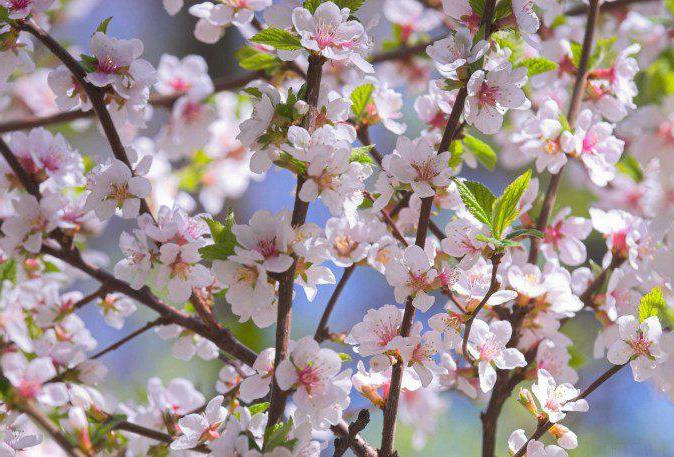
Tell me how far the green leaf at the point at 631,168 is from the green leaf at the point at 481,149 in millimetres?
352

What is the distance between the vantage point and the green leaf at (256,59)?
94 cm

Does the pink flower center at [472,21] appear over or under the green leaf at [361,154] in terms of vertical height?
over

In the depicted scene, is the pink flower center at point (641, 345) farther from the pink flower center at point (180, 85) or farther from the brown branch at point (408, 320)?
Result: the pink flower center at point (180, 85)

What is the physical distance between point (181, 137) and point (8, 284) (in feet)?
1.74

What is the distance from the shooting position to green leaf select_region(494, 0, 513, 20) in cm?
72

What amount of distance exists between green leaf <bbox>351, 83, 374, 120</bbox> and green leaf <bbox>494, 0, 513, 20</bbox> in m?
0.22

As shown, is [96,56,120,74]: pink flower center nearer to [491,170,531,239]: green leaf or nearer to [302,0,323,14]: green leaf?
[302,0,323,14]: green leaf

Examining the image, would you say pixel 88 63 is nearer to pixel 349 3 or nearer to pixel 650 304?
pixel 349 3

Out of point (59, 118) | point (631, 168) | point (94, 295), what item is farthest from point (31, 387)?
point (631, 168)

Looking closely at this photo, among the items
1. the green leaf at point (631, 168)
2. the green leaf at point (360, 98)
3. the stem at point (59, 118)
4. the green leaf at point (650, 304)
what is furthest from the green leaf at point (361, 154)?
the green leaf at point (631, 168)

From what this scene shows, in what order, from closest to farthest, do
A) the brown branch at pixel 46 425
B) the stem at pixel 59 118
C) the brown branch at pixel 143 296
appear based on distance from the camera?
the brown branch at pixel 46 425
the brown branch at pixel 143 296
the stem at pixel 59 118

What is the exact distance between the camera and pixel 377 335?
0.73 meters

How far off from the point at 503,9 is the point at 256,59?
34 cm

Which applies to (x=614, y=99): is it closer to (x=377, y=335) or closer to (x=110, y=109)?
(x=377, y=335)
